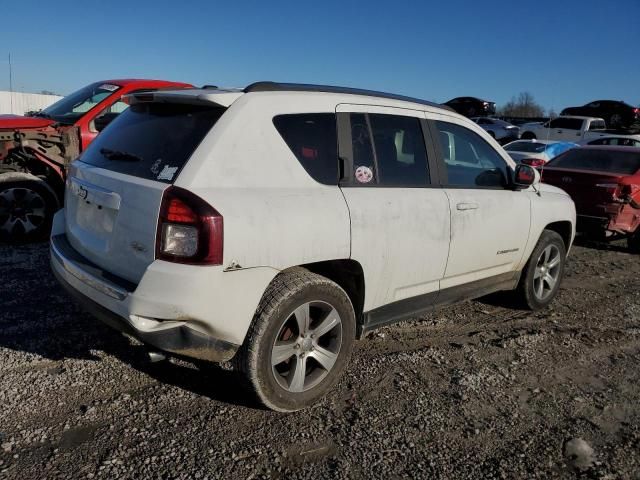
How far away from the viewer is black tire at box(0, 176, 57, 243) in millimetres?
6125

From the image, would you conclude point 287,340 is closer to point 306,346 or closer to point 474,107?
point 306,346

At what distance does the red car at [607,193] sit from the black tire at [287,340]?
5.68 meters

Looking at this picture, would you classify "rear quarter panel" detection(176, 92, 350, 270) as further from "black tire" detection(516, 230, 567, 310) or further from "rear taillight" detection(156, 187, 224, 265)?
"black tire" detection(516, 230, 567, 310)

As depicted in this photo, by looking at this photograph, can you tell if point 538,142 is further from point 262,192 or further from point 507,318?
point 262,192

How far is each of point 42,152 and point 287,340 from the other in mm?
4821

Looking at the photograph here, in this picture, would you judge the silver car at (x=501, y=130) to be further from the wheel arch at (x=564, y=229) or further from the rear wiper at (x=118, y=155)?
the rear wiper at (x=118, y=155)

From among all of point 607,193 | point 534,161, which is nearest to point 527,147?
point 534,161

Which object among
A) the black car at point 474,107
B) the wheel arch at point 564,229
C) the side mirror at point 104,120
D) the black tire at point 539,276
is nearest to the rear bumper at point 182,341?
the black tire at point 539,276

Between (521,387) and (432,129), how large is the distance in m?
1.86

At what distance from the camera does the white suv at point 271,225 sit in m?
2.66

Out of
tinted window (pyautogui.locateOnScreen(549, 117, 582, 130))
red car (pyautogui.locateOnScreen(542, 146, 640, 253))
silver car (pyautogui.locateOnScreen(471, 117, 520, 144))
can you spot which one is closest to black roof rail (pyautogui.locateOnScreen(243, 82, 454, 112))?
red car (pyautogui.locateOnScreen(542, 146, 640, 253))

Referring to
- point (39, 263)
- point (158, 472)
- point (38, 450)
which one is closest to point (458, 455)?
point (158, 472)

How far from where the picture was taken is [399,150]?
367 centimetres

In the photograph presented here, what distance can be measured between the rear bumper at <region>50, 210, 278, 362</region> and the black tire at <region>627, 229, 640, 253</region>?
23.1ft
